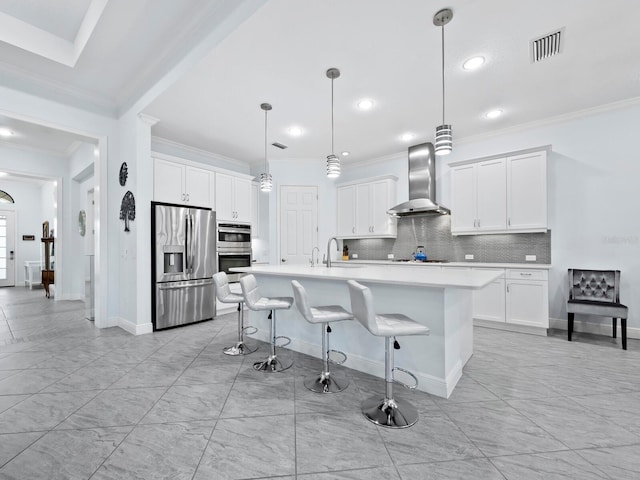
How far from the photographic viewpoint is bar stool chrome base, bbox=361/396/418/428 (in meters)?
1.86

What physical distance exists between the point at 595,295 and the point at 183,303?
5602 millimetres

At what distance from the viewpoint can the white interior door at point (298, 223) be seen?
592 cm

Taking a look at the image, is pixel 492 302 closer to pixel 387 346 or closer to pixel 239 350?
pixel 387 346

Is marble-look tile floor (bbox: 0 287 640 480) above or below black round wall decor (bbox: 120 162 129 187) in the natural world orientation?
below

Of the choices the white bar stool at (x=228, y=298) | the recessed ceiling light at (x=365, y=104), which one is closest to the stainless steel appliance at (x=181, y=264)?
the white bar stool at (x=228, y=298)

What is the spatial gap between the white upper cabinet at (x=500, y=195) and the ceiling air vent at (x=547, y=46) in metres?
1.69

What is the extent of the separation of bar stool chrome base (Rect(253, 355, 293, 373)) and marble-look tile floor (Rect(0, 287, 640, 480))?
0.09 meters

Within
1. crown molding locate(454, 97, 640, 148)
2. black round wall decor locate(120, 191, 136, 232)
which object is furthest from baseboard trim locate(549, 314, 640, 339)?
black round wall decor locate(120, 191, 136, 232)

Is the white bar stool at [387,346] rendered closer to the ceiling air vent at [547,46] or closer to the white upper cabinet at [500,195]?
the ceiling air vent at [547,46]

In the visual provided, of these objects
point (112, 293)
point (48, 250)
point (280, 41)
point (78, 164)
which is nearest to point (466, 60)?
point (280, 41)

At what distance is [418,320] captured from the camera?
2.32 metres

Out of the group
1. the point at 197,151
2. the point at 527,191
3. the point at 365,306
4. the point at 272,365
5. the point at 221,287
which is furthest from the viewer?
the point at 197,151

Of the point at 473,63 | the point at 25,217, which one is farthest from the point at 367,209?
the point at 25,217

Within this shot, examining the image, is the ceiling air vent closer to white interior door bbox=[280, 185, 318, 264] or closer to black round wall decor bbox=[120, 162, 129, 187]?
white interior door bbox=[280, 185, 318, 264]
